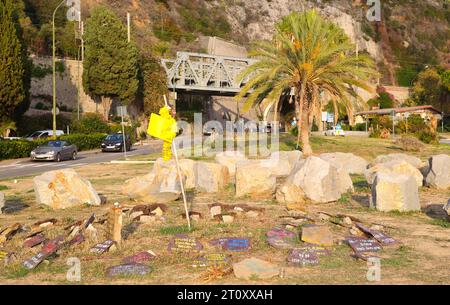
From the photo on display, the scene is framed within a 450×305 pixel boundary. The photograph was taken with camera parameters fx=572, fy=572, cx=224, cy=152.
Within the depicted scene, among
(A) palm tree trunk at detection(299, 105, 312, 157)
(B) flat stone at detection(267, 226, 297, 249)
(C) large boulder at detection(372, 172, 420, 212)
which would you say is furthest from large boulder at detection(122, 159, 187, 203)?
(A) palm tree trunk at detection(299, 105, 312, 157)

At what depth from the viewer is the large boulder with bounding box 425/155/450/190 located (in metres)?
18.0

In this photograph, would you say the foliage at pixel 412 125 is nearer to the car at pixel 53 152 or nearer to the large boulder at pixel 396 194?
the car at pixel 53 152

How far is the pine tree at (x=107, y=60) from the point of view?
58531 millimetres

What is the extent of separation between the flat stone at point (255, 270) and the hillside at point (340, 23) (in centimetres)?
8328

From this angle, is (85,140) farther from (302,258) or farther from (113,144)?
(302,258)

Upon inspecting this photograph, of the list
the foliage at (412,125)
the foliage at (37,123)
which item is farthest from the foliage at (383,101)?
the foliage at (37,123)

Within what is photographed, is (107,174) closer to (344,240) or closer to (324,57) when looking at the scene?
(324,57)

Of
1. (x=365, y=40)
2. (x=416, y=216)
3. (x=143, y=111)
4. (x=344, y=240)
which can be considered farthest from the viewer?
(x=365, y=40)

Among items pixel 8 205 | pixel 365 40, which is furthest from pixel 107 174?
pixel 365 40

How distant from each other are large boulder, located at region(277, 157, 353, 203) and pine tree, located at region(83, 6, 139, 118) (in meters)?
46.1

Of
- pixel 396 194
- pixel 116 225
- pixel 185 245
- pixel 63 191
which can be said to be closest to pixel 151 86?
pixel 63 191

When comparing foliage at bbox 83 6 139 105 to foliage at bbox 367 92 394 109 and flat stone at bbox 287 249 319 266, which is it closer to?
foliage at bbox 367 92 394 109

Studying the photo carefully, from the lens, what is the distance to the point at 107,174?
946 inches

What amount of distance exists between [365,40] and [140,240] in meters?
121
